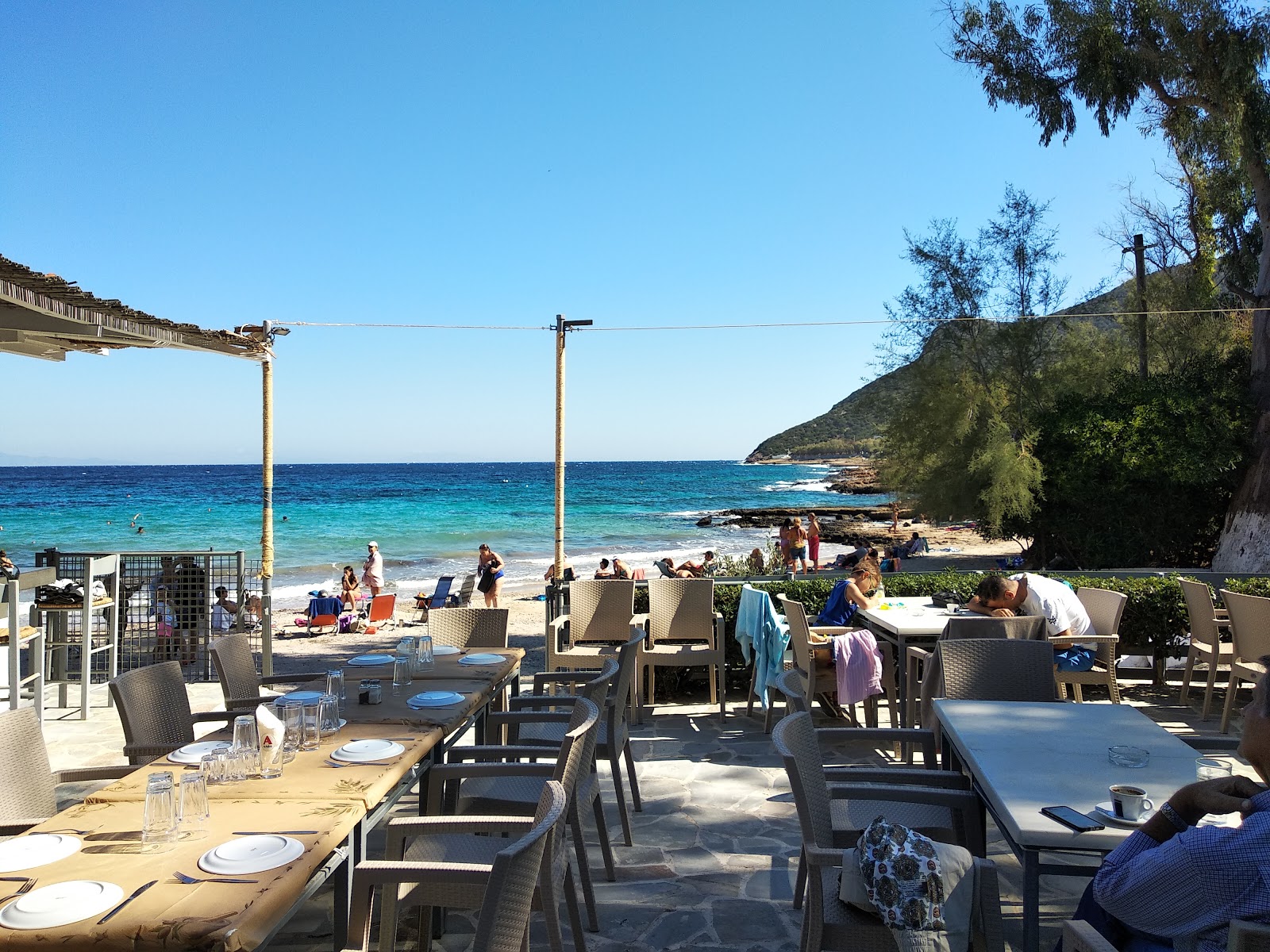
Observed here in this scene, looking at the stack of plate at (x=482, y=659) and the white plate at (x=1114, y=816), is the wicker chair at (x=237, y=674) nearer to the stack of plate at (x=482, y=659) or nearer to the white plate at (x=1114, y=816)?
the stack of plate at (x=482, y=659)

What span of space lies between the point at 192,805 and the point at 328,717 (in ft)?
2.95

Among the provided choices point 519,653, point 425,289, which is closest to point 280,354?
point 519,653

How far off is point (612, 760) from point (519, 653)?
1051 mm

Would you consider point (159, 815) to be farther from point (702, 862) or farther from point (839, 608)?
point (839, 608)

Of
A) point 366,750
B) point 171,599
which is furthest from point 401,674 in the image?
point 171,599

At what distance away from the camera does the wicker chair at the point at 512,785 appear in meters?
2.69

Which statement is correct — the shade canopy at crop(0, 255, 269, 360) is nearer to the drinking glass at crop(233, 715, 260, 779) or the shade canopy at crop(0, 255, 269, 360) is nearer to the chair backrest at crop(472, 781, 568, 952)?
the drinking glass at crop(233, 715, 260, 779)

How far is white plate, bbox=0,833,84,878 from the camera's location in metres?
1.81

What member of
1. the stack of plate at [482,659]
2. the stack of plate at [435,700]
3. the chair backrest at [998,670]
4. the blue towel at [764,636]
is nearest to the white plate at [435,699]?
the stack of plate at [435,700]

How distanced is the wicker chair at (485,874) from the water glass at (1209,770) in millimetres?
1731

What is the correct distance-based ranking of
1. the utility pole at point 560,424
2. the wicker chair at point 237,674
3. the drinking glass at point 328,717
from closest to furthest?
the drinking glass at point 328,717
the wicker chair at point 237,674
the utility pole at point 560,424

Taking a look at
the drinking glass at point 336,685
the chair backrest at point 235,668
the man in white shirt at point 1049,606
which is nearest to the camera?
the drinking glass at point 336,685

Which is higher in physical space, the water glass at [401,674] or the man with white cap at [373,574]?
the water glass at [401,674]

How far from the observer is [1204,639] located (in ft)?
19.0
